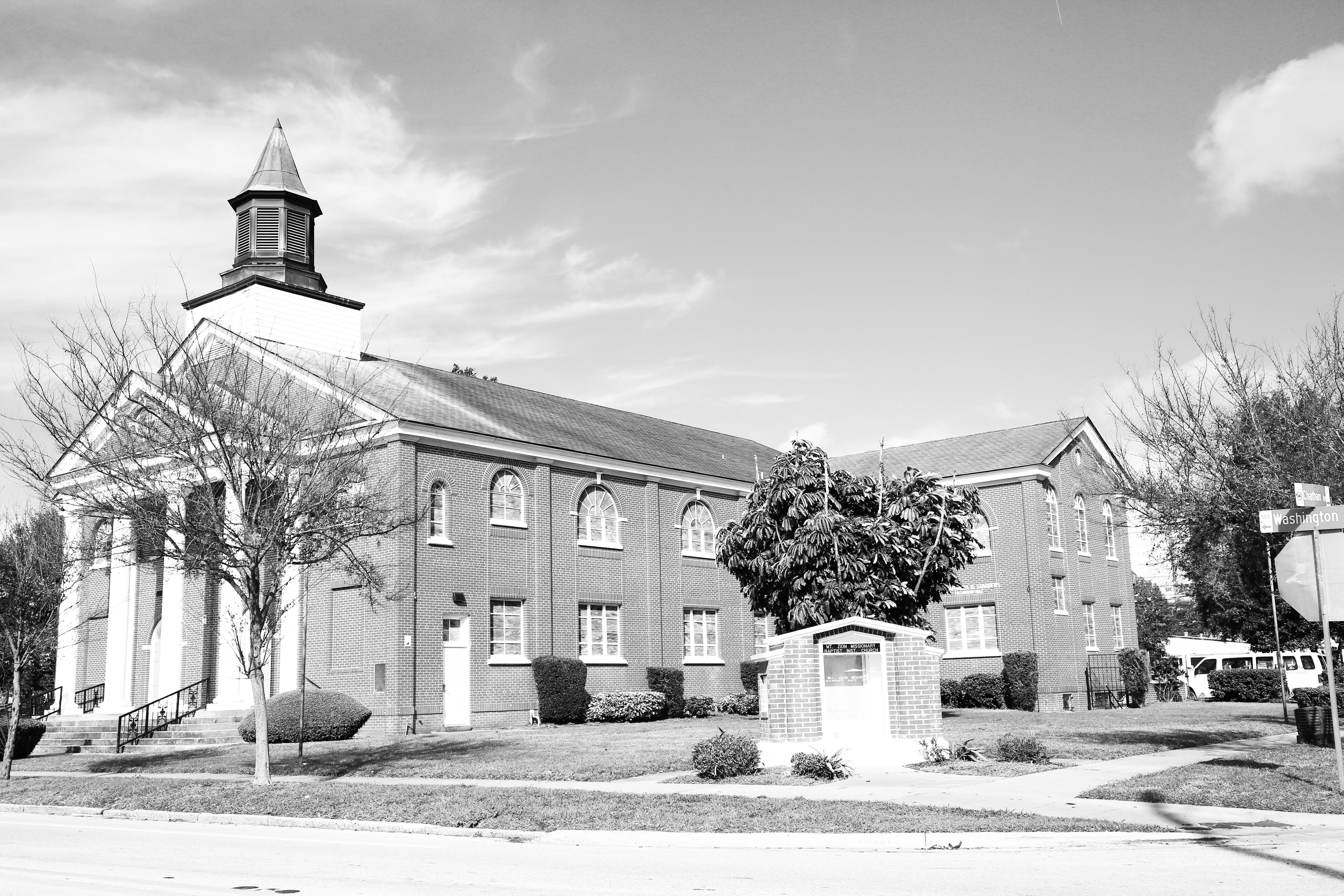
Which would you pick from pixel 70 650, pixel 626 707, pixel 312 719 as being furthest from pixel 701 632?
pixel 70 650

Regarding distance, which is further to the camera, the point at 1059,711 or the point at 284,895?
the point at 1059,711

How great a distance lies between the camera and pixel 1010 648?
3897cm

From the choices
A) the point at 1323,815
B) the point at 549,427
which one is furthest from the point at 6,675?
the point at 1323,815

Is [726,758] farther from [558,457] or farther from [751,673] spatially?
[751,673]

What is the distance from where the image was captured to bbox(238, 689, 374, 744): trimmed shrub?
27.0 metres

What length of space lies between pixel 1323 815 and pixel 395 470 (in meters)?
21.9

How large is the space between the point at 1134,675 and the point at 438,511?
24609mm

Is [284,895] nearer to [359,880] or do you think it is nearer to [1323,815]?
[359,880]

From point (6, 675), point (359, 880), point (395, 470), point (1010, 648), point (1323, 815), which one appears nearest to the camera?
point (359, 880)

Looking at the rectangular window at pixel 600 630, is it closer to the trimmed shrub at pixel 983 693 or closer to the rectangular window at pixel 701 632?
the rectangular window at pixel 701 632

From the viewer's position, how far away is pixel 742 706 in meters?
35.6

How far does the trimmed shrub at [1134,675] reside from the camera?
135 ft

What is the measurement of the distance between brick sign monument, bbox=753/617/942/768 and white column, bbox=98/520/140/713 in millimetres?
22635

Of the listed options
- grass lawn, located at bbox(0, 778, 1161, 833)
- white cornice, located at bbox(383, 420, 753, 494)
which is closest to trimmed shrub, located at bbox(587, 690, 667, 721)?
white cornice, located at bbox(383, 420, 753, 494)
